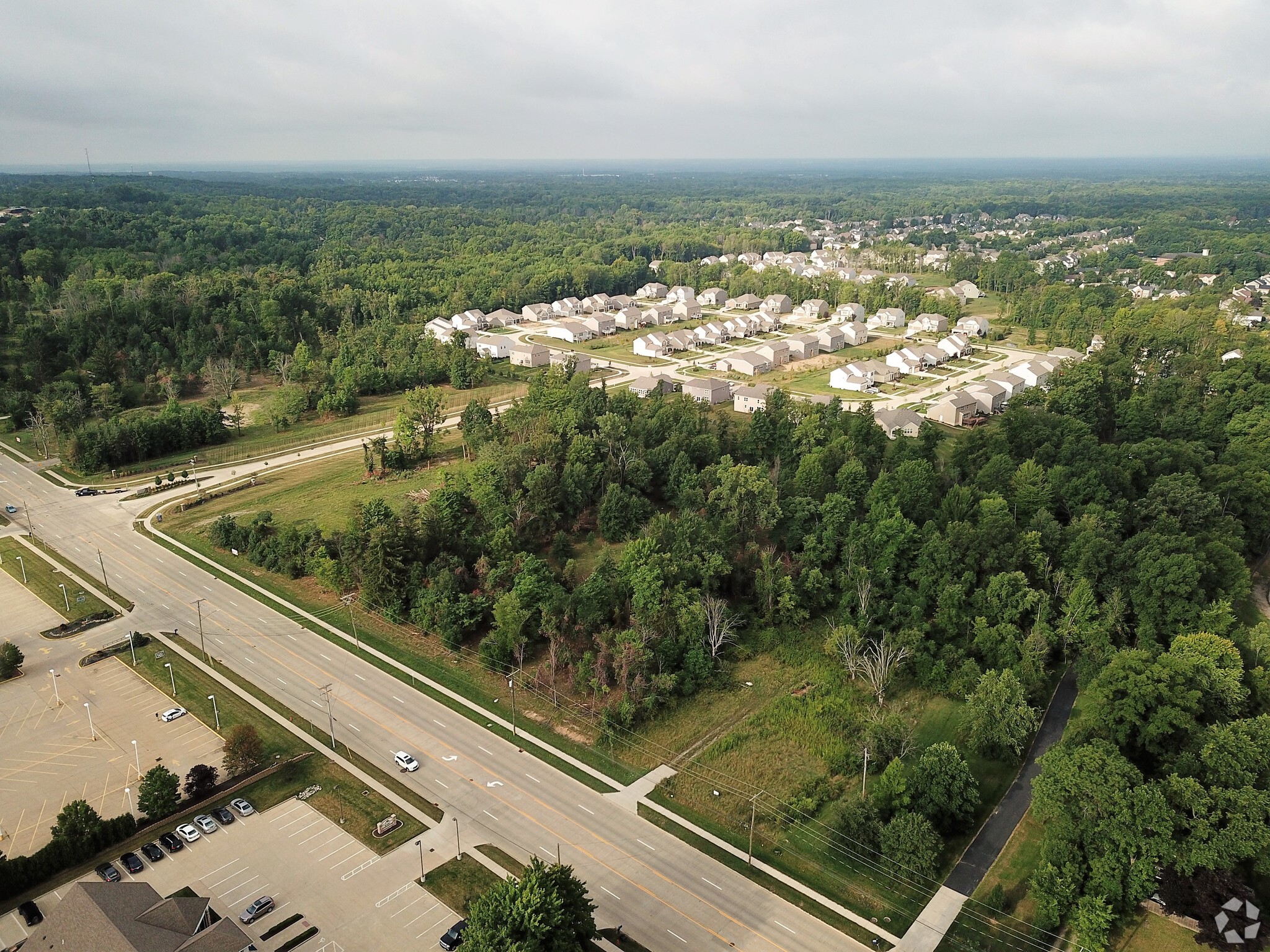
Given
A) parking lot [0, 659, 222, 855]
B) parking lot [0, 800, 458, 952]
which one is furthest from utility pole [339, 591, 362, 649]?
parking lot [0, 800, 458, 952]

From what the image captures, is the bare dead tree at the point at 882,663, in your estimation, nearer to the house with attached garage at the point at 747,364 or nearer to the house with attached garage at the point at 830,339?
the house with attached garage at the point at 747,364

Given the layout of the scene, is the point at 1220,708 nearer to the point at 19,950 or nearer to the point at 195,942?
the point at 195,942

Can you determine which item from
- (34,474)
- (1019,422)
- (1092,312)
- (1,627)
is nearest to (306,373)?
(34,474)

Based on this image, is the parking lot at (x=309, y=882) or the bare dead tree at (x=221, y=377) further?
the bare dead tree at (x=221, y=377)

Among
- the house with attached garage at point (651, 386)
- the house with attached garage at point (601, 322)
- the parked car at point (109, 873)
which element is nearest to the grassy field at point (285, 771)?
the parked car at point (109, 873)

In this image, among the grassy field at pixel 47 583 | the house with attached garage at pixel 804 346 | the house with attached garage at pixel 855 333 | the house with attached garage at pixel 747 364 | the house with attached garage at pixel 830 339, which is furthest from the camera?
the house with attached garage at pixel 855 333

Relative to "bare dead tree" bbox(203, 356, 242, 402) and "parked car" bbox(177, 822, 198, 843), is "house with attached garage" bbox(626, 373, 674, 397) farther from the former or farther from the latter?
"parked car" bbox(177, 822, 198, 843)
